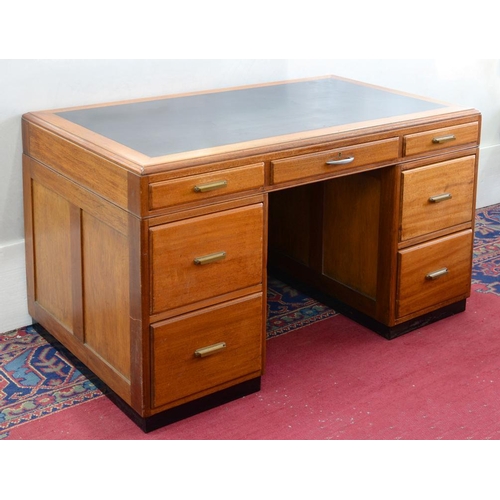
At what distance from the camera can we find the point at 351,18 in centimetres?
330

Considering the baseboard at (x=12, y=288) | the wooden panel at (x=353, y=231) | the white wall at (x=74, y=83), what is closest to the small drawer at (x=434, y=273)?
the wooden panel at (x=353, y=231)

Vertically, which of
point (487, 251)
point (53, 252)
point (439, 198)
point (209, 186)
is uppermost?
point (209, 186)

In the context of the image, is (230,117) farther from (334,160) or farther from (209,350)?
(209,350)

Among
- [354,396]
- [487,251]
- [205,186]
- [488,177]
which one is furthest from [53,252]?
[488,177]

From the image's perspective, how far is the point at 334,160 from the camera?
94.7 inches

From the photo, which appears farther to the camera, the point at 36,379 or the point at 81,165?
the point at 36,379

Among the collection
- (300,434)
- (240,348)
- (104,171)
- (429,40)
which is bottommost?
(300,434)

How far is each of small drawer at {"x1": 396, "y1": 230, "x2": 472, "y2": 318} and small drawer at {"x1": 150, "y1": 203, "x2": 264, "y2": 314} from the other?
0.59 m

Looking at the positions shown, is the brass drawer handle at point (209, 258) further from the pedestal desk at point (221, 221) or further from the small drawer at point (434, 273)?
the small drawer at point (434, 273)

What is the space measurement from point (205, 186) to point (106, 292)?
1.35ft

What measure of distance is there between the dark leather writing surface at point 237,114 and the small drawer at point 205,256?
19cm

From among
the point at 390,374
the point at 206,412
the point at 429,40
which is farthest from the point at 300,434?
the point at 429,40

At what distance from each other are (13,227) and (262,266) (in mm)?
858

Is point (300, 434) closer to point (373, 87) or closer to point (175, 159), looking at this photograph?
point (175, 159)
